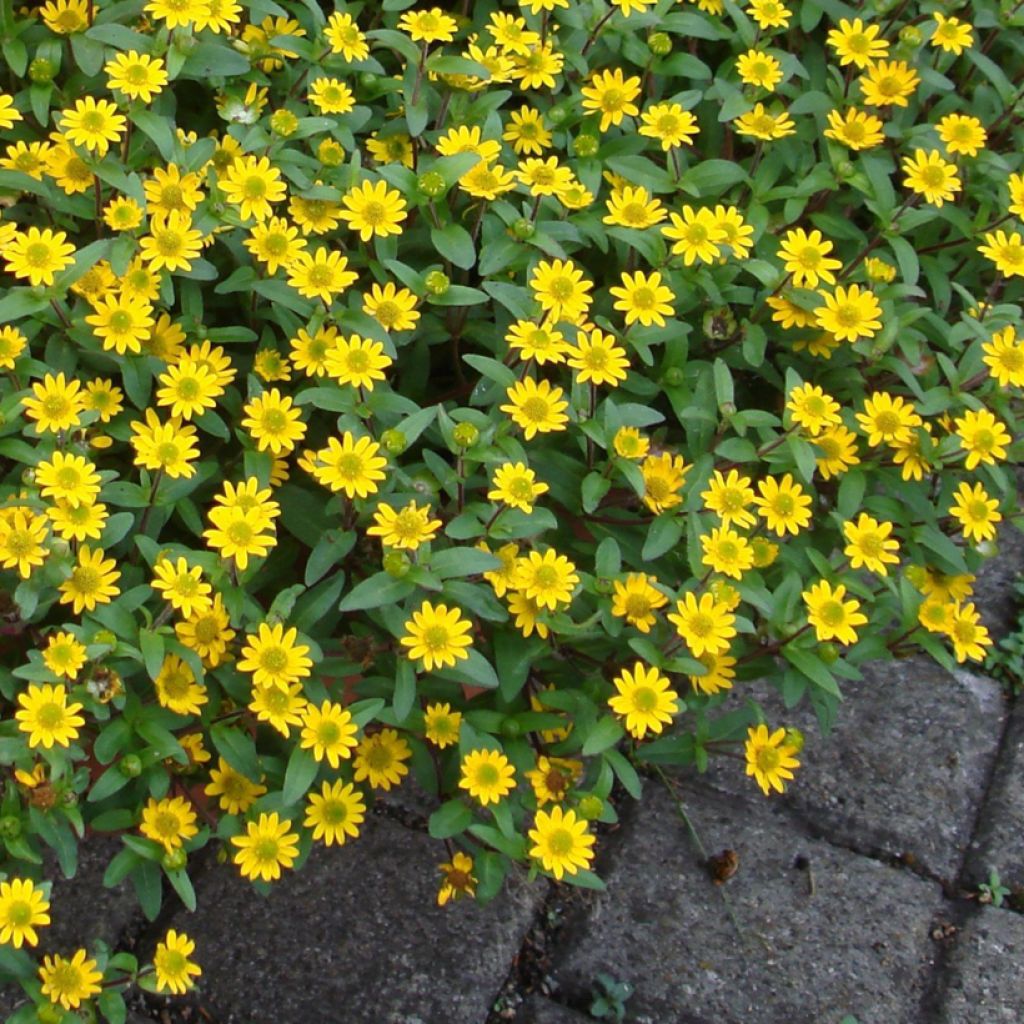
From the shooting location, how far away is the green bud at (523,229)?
1.82m

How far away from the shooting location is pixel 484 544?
1650mm

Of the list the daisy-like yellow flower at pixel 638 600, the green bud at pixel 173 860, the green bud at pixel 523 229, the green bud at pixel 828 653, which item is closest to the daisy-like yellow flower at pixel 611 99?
the green bud at pixel 523 229

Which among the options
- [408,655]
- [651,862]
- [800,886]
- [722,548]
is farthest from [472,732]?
[800,886]

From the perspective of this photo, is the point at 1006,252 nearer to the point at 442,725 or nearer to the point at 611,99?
the point at 611,99

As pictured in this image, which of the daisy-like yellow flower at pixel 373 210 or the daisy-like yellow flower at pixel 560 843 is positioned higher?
the daisy-like yellow flower at pixel 373 210

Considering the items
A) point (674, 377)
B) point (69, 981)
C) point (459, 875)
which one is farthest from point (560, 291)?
point (69, 981)

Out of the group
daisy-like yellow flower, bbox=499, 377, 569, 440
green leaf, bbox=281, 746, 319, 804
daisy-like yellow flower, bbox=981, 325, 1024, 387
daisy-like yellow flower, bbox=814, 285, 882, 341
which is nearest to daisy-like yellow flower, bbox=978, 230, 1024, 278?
daisy-like yellow flower, bbox=981, 325, 1024, 387

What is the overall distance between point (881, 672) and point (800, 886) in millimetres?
459

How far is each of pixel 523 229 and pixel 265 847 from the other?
87 cm

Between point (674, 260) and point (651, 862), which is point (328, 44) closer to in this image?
point (674, 260)

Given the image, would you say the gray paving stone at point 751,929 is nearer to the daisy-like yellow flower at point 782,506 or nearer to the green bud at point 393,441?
the daisy-like yellow flower at point 782,506

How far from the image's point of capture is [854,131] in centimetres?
208

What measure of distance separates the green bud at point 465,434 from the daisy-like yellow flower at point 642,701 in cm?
34

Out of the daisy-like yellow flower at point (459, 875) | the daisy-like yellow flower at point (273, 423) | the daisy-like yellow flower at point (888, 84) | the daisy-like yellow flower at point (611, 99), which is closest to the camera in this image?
the daisy-like yellow flower at point (273, 423)
